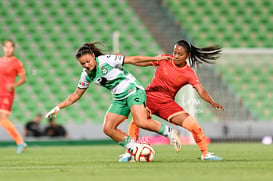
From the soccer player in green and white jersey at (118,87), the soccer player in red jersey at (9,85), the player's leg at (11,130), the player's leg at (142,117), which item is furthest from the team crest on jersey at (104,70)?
the player's leg at (11,130)

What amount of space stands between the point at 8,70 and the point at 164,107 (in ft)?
14.8

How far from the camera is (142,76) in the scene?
19578mm

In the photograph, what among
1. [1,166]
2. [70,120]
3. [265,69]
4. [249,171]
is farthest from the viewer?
→ [265,69]

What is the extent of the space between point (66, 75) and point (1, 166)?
11040 mm

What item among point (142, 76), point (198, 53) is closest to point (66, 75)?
point (142, 76)

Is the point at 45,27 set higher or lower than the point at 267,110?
higher

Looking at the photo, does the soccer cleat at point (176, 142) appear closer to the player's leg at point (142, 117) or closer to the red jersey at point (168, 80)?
the player's leg at point (142, 117)

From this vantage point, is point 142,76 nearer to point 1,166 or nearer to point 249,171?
point 1,166

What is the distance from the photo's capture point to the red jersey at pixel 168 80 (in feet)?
31.5

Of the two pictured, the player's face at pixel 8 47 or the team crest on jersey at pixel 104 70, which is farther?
the player's face at pixel 8 47

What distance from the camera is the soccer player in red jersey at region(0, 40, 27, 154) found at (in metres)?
12.6

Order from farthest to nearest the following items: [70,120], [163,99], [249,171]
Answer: [70,120]
[163,99]
[249,171]

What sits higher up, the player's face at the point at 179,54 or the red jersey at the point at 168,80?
the player's face at the point at 179,54

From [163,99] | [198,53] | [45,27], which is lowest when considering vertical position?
[163,99]
